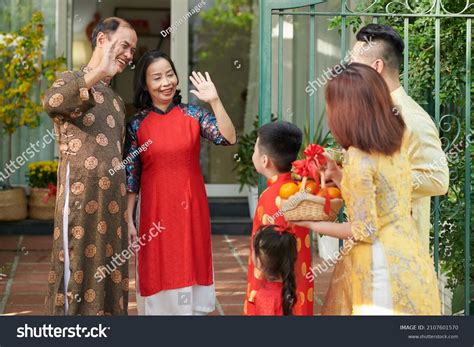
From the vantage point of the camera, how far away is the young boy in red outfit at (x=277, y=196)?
11.9ft

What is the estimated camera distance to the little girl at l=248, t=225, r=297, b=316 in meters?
3.54

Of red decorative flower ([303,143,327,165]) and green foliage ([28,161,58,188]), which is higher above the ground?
red decorative flower ([303,143,327,165])

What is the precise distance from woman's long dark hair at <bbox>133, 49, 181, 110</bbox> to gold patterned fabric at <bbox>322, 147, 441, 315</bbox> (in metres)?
1.20

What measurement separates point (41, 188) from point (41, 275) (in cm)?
189

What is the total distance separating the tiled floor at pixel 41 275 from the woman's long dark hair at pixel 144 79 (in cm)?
172

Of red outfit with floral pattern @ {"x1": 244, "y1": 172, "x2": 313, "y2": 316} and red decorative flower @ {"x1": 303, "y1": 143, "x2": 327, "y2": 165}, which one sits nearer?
red decorative flower @ {"x1": 303, "y1": 143, "x2": 327, "y2": 165}

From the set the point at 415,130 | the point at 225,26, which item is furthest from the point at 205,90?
the point at 225,26

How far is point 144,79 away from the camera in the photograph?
13.5ft

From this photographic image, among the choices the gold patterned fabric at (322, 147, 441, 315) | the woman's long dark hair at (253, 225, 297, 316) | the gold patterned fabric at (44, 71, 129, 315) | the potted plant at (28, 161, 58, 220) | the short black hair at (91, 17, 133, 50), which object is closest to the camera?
the gold patterned fabric at (322, 147, 441, 315)

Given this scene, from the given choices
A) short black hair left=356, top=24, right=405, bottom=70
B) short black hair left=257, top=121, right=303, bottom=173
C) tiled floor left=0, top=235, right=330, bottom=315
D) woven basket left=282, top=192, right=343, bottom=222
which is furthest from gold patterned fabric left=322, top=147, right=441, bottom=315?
tiled floor left=0, top=235, right=330, bottom=315

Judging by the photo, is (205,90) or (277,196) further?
(205,90)

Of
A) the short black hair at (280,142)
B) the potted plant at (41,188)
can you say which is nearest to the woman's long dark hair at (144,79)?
the short black hair at (280,142)

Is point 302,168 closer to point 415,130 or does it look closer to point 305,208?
point 305,208

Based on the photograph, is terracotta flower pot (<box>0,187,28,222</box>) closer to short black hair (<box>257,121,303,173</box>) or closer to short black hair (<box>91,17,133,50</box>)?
short black hair (<box>91,17,133,50</box>)
